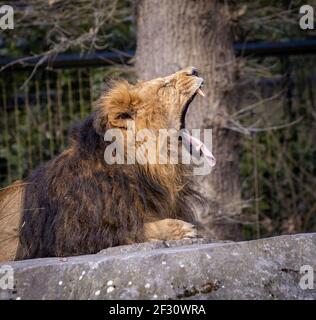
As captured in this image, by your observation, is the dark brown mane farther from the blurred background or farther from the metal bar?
the metal bar

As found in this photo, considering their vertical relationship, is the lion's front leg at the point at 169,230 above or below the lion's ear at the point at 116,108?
below

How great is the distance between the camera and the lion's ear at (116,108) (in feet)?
15.4

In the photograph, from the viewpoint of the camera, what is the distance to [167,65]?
6867mm

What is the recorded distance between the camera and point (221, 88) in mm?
7059

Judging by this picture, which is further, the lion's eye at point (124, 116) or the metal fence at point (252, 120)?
the metal fence at point (252, 120)

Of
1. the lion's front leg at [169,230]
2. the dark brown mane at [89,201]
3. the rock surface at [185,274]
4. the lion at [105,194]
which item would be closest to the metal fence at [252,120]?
the lion at [105,194]

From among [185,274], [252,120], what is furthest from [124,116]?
[252,120]

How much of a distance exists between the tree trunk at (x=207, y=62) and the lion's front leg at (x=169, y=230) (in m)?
2.29

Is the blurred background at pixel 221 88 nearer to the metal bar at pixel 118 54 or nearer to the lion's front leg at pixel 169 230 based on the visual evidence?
the metal bar at pixel 118 54

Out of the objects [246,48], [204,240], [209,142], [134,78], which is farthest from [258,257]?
[246,48]

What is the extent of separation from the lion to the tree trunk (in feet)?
6.41

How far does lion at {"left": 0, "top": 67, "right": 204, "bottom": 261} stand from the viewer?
4469 millimetres

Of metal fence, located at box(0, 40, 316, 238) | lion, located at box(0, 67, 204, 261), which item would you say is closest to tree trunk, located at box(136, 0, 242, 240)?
metal fence, located at box(0, 40, 316, 238)

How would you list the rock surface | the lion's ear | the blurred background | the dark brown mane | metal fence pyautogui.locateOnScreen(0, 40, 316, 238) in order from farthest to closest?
metal fence pyautogui.locateOnScreen(0, 40, 316, 238), the blurred background, the lion's ear, the dark brown mane, the rock surface
